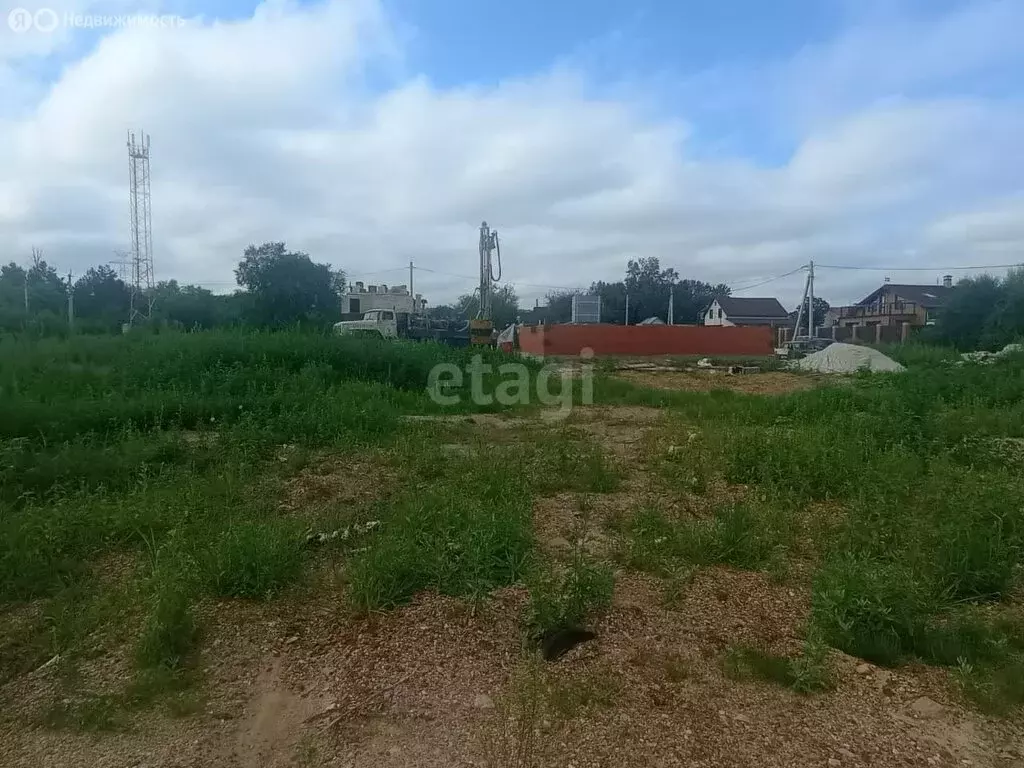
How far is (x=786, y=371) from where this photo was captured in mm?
16984

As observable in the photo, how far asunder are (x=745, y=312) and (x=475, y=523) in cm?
4753

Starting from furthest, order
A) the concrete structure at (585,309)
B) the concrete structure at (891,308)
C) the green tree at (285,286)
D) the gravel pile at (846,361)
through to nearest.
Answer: the concrete structure at (891,308)
the concrete structure at (585,309)
the green tree at (285,286)
the gravel pile at (846,361)

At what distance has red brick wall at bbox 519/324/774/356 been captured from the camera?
22531 mm

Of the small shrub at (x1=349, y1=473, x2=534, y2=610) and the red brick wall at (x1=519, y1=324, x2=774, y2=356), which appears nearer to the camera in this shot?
the small shrub at (x1=349, y1=473, x2=534, y2=610)

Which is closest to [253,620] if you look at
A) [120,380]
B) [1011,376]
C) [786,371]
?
[120,380]

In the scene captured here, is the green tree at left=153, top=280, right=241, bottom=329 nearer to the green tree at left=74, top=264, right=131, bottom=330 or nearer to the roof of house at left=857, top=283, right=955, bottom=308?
the green tree at left=74, top=264, right=131, bottom=330

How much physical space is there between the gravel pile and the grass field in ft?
29.2

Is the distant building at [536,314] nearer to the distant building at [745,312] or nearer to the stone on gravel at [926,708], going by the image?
the distant building at [745,312]

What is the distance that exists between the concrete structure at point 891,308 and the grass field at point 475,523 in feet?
90.8

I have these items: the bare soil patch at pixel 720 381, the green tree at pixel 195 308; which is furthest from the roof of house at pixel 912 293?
the green tree at pixel 195 308

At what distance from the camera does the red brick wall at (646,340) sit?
22531mm

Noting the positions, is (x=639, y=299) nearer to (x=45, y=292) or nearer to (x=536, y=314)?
(x=536, y=314)

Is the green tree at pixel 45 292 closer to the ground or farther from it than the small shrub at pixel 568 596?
farther from it

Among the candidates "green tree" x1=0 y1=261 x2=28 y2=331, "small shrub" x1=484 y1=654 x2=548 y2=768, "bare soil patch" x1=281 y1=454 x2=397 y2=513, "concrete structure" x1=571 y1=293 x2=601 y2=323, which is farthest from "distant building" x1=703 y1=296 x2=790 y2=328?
"small shrub" x1=484 y1=654 x2=548 y2=768
